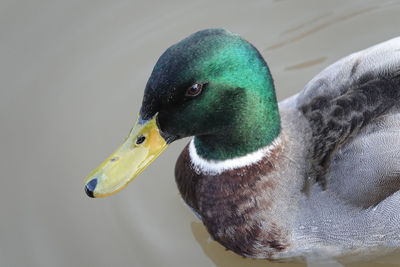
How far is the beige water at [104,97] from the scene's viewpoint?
177 inches

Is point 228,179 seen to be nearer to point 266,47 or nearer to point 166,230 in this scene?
point 166,230

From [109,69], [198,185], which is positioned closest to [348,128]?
[198,185]

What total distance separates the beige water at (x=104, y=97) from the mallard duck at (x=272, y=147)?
563 mm

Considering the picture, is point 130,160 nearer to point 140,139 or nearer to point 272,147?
point 140,139

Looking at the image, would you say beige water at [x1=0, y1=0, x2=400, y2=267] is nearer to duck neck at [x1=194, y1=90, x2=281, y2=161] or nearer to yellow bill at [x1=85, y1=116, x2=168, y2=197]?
duck neck at [x1=194, y1=90, x2=281, y2=161]

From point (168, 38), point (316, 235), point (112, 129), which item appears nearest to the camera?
point (316, 235)

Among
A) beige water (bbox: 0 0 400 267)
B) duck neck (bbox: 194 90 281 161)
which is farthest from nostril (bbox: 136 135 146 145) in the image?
beige water (bbox: 0 0 400 267)

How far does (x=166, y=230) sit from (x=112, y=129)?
3.37 feet

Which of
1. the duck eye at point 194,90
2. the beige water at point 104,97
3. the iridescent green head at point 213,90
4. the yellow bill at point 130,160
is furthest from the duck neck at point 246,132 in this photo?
the beige water at point 104,97

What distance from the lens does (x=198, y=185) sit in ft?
13.3

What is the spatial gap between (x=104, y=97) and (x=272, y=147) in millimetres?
1926

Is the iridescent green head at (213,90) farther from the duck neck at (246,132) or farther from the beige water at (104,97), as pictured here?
the beige water at (104,97)

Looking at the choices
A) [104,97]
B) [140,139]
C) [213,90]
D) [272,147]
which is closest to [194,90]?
[213,90]

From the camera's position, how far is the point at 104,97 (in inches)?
211
